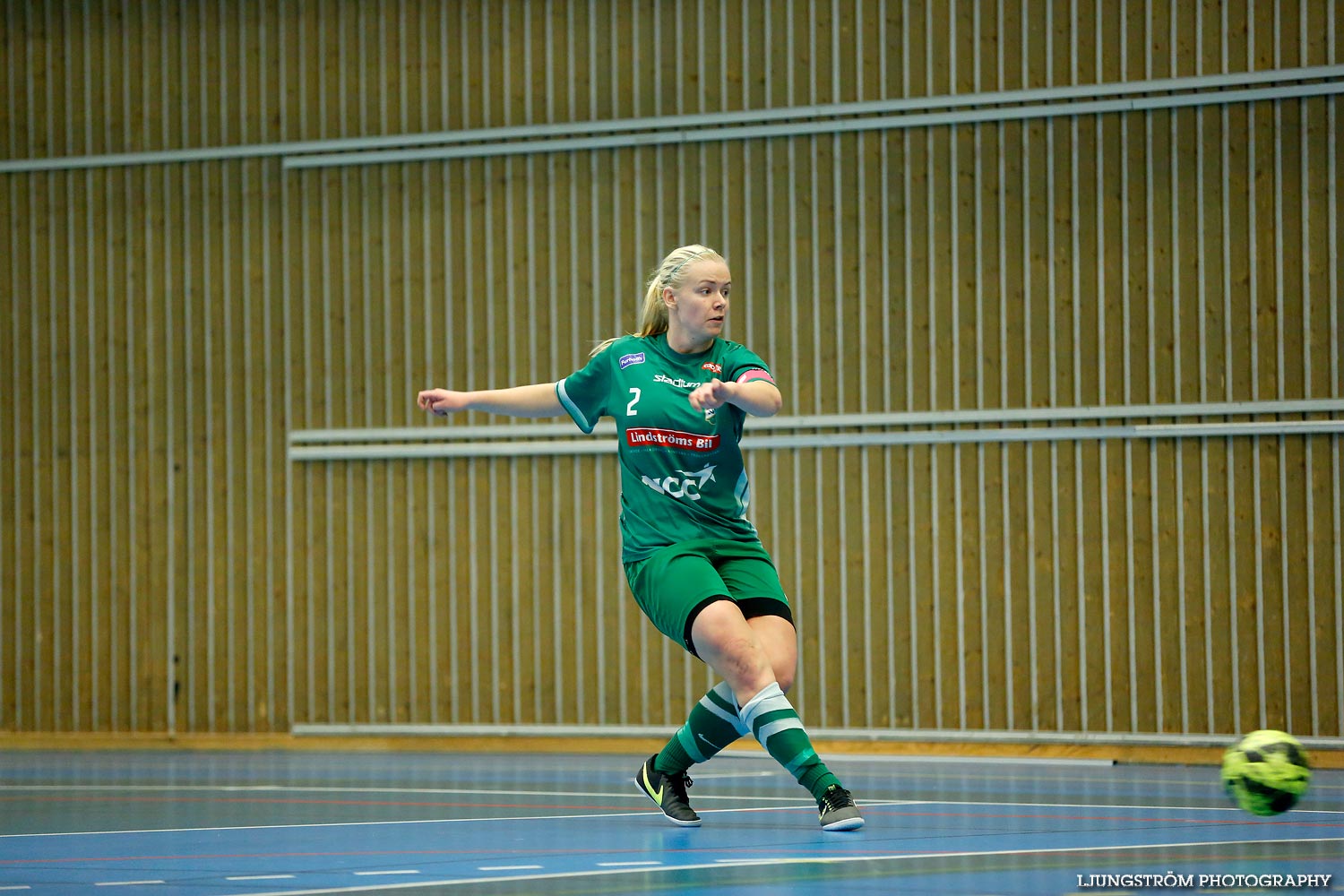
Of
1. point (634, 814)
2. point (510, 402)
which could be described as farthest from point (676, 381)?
point (634, 814)

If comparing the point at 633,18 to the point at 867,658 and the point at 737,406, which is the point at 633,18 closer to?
the point at 867,658

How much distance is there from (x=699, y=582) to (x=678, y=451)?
490 millimetres

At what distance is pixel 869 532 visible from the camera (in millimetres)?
10812

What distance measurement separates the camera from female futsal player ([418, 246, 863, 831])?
18.3 ft

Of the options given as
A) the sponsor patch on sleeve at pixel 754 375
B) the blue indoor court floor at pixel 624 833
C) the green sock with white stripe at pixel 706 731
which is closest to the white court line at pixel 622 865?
the blue indoor court floor at pixel 624 833

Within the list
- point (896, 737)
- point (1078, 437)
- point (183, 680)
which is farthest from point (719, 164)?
Result: point (183, 680)

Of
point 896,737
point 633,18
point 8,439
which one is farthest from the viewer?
point 8,439

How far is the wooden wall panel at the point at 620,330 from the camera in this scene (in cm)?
1012

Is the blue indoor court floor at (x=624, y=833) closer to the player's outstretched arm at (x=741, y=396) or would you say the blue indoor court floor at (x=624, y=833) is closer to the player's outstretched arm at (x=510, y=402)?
the player's outstretched arm at (x=741, y=396)

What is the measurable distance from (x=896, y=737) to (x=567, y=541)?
252cm

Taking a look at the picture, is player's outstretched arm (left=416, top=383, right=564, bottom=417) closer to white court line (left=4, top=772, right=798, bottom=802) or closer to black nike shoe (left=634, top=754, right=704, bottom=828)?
black nike shoe (left=634, top=754, right=704, bottom=828)

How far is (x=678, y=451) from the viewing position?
19.3 ft

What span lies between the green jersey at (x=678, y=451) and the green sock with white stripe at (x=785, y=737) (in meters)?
0.67

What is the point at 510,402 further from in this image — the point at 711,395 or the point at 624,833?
the point at 624,833
